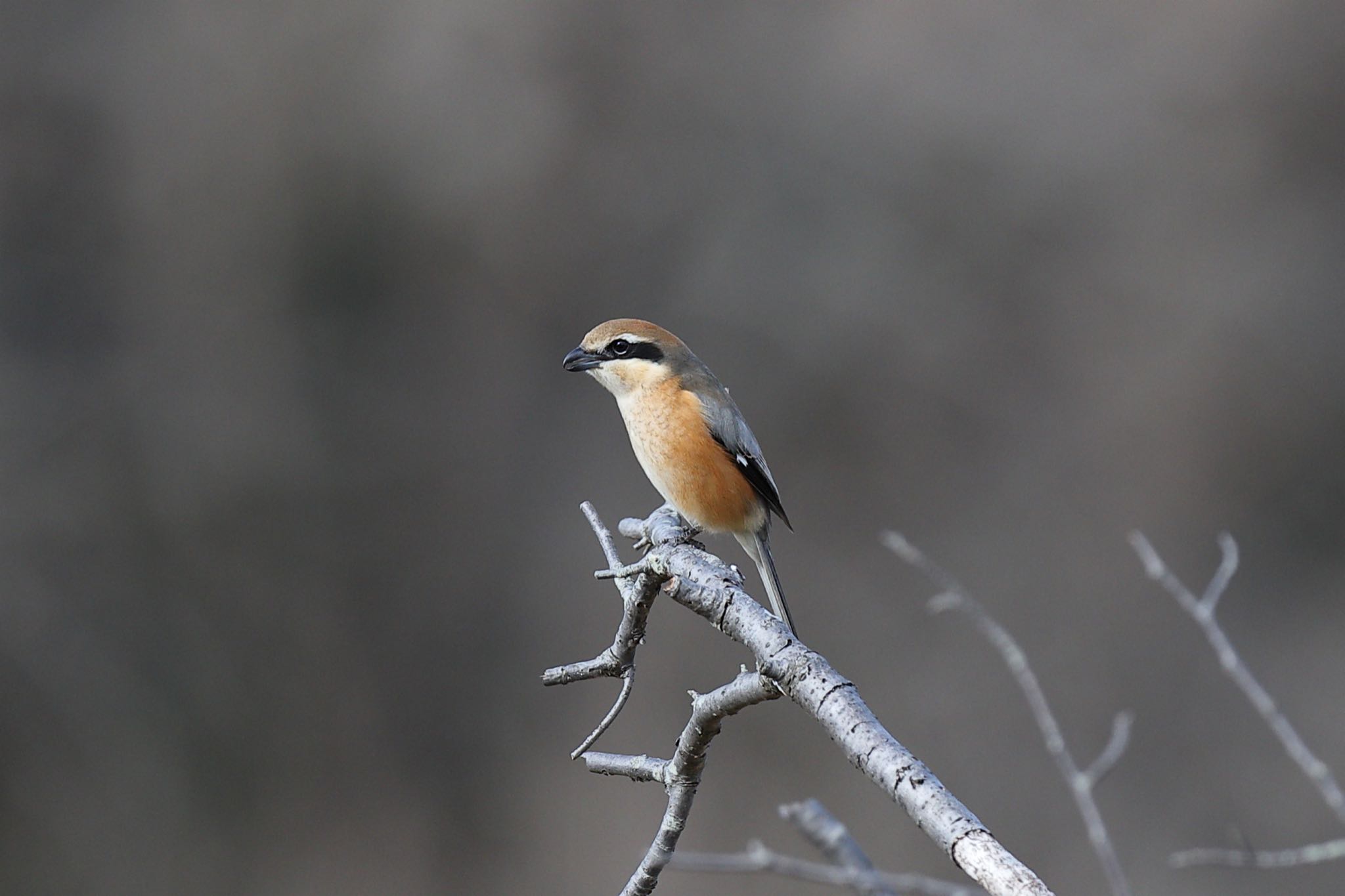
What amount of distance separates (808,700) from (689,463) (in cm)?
196

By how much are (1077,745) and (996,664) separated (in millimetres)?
607

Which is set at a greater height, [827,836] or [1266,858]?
[827,836]

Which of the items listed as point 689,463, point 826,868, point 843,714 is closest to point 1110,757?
point 843,714

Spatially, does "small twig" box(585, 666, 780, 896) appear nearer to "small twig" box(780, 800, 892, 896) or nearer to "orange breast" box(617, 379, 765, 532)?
"small twig" box(780, 800, 892, 896)

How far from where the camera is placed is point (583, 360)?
11.9 feet

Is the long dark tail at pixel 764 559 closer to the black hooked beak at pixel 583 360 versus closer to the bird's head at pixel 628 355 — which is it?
the bird's head at pixel 628 355

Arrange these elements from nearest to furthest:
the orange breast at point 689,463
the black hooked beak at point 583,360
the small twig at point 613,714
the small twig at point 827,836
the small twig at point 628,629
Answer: the small twig at point 827,836, the small twig at point 613,714, the small twig at point 628,629, the orange breast at point 689,463, the black hooked beak at point 583,360

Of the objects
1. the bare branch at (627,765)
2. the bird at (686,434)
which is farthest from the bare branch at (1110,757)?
Result: the bird at (686,434)

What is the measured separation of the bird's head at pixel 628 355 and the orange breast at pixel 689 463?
45 millimetres

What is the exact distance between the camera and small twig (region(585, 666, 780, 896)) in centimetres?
171

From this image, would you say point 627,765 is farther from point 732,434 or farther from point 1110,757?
point 732,434

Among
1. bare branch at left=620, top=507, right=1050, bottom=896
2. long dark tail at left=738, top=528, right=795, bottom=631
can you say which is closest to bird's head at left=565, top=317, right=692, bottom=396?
long dark tail at left=738, top=528, right=795, bottom=631

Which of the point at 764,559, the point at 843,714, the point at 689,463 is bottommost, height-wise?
the point at 764,559

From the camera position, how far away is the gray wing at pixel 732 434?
3.62 m
